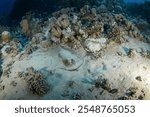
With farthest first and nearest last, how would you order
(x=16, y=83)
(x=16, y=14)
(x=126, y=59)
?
(x=16, y=14) < (x=126, y=59) < (x=16, y=83)

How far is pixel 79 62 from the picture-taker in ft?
24.0

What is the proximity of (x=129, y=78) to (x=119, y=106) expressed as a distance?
1.50 metres

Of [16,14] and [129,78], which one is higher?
[16,14]

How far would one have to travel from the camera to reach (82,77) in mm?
7004

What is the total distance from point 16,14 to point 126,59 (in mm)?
7218

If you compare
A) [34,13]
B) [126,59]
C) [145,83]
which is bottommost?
[145,83]

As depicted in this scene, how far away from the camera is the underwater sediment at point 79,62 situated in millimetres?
6727

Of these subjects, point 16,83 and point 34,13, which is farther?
point 34,13

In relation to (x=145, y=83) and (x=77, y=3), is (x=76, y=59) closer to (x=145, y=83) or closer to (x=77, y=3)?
(x=145, y=83)

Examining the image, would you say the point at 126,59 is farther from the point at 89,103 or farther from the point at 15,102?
the point at 15,102

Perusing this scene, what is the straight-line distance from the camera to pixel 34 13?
1154 cm

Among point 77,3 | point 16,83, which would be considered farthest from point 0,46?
point 77,3

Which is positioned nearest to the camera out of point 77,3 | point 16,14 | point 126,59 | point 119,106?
point 119,106

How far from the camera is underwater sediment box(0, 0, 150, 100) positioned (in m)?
6.73
